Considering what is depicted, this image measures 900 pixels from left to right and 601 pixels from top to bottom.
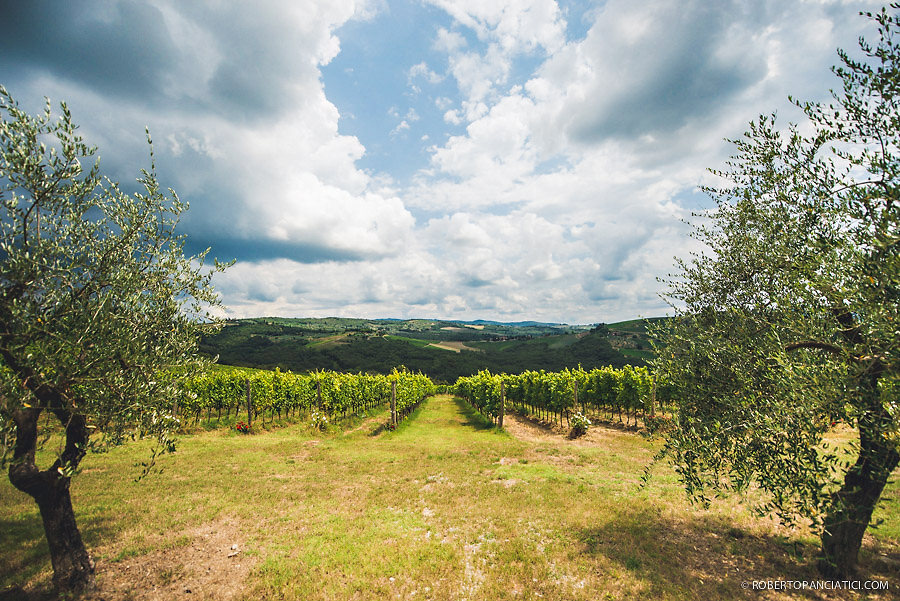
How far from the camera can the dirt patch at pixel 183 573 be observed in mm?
7176

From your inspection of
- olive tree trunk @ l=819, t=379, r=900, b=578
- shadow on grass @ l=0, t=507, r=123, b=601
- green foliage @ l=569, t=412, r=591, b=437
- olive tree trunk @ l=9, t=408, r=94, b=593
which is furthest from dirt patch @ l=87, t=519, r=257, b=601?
green foliage @ l=569, t=412, r=591, b=437

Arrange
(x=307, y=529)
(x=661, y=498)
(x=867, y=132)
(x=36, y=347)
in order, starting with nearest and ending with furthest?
(x=36, y=347)
(x=867, y=132)
(x=307, y=529)
(x=661, y=498)

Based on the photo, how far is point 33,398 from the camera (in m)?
6.42

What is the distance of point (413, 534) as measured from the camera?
9.80 meters

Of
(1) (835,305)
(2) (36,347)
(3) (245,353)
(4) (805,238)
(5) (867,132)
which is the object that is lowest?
(3) (245,353)

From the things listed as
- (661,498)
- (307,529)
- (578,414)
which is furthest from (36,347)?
(578,414)

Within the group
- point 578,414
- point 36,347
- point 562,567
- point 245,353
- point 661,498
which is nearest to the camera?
point 36,347

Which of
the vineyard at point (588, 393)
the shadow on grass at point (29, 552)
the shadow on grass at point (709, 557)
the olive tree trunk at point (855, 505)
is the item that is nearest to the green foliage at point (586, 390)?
the vineyard at point (588, 393)

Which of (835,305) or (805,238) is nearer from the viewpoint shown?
(835,305)

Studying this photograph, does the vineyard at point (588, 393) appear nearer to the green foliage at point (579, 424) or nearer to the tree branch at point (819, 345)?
the green foliage at point (579, 424)

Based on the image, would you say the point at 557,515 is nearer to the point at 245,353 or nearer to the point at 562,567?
the point at 562,567

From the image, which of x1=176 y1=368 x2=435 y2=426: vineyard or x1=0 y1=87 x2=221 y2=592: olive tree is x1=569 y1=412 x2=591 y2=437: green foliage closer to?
x1=176 y1=368 x2=435 y2=426: vineyard

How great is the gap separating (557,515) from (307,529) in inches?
302

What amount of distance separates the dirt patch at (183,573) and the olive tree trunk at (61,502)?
1.94ft
